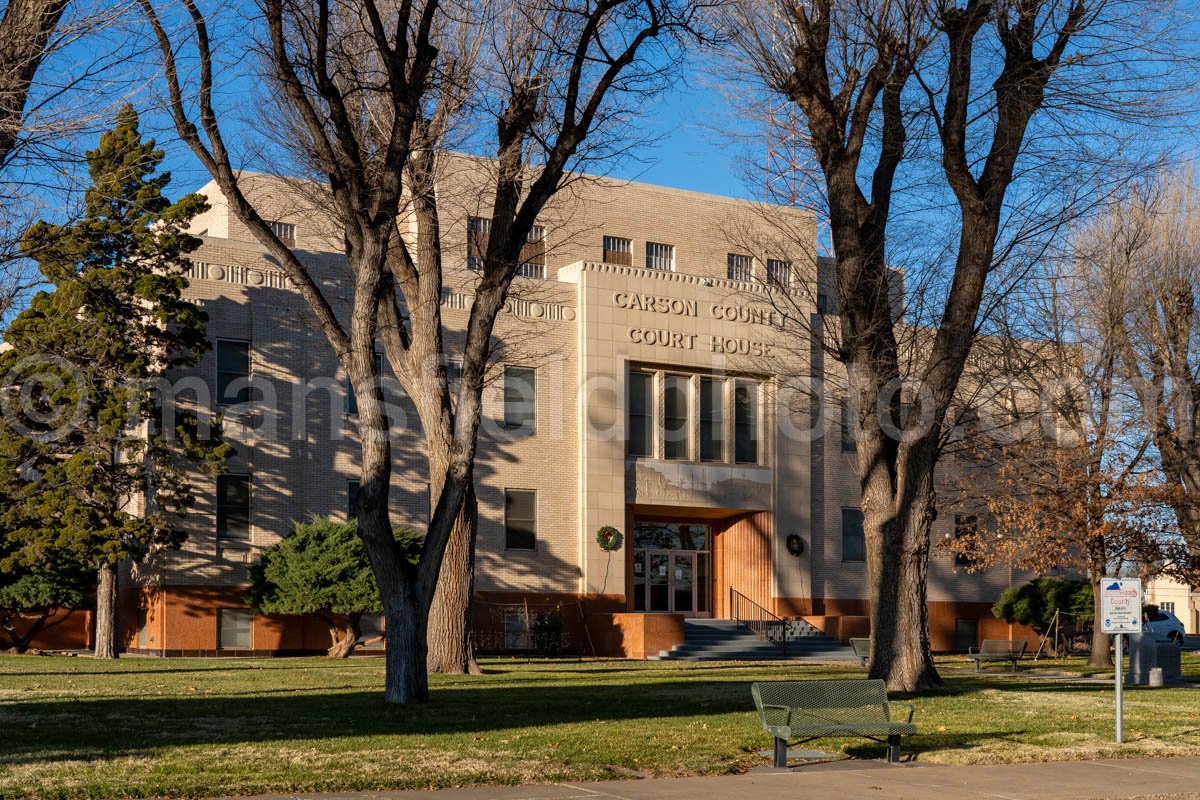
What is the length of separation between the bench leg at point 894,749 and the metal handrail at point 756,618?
82.3 feet

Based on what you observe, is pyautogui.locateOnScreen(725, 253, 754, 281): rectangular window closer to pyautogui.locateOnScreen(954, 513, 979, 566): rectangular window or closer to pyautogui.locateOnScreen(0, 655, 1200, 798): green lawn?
pyautogui.locateOnScreen(954, 513, 979, 566): rectangular window

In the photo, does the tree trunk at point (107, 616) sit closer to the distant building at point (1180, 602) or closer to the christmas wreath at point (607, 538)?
the christmas wreath at point (607, 538)

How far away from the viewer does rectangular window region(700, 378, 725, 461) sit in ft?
132

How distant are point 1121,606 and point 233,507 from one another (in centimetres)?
2480

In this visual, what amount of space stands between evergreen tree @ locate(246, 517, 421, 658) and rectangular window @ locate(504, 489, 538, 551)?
4.92m

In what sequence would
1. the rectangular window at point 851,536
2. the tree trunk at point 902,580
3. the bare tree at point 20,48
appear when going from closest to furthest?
1. the bare tree at point 20,48
2. the tree trunk at point 902,580
3. the rectangular window at point 851,536

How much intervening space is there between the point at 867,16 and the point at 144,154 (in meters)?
10.6

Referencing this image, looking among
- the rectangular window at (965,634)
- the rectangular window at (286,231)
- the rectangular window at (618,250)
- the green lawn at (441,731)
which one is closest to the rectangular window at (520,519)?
the rectangular window at (618,250)

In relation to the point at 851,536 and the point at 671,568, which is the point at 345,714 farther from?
the point at 851,536

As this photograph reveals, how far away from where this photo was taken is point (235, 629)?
113 feet

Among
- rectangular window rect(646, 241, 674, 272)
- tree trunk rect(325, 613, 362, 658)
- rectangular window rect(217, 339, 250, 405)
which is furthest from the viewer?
rectangular window rect(646, 241, 674, 272)

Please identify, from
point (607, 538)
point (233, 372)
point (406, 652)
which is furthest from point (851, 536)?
point (406, 652)

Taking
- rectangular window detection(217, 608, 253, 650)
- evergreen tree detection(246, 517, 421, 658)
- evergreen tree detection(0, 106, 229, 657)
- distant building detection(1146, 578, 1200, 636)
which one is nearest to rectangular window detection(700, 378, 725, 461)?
evergreen tree detection(246, 517, 421, 658)

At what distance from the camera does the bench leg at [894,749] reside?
41.0 ft
